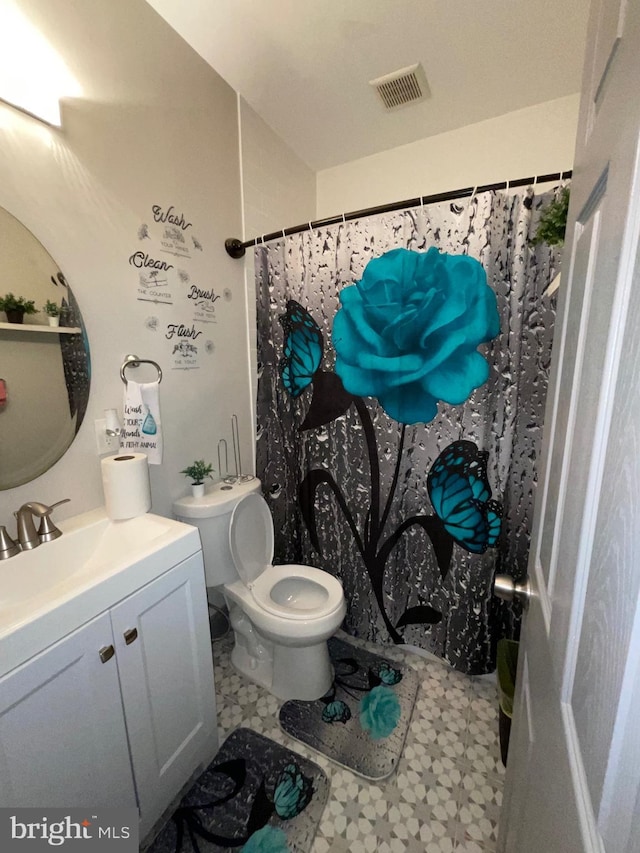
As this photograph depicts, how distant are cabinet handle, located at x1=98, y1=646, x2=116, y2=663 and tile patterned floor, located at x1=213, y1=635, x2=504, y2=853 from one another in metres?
0.78

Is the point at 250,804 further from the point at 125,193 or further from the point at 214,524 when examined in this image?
the point at 125,193

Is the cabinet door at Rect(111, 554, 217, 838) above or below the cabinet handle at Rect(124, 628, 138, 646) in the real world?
below

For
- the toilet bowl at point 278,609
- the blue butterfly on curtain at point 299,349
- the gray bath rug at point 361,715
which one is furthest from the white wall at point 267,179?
the gray bath rug at point 361,715

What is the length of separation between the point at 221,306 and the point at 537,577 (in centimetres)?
151

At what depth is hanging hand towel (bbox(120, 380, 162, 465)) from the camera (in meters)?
1.20

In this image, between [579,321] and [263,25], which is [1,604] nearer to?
[579,321]

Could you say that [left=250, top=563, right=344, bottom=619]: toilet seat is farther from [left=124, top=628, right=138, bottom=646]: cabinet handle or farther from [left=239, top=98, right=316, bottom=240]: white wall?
[left=239, top=98, right=316, bottom=240]: white wall

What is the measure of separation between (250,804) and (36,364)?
1.49 m

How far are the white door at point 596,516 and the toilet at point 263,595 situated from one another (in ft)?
2.75

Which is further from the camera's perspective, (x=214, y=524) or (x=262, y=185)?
(x=262, y=185)

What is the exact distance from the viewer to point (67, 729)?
76 centimetres

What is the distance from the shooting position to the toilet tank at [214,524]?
4.61ft

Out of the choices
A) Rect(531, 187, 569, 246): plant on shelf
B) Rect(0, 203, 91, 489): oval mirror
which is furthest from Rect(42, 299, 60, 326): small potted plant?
Rect(531, 187, 569, 246): plant on shelf

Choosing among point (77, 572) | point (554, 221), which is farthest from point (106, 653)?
point (554, 221)
